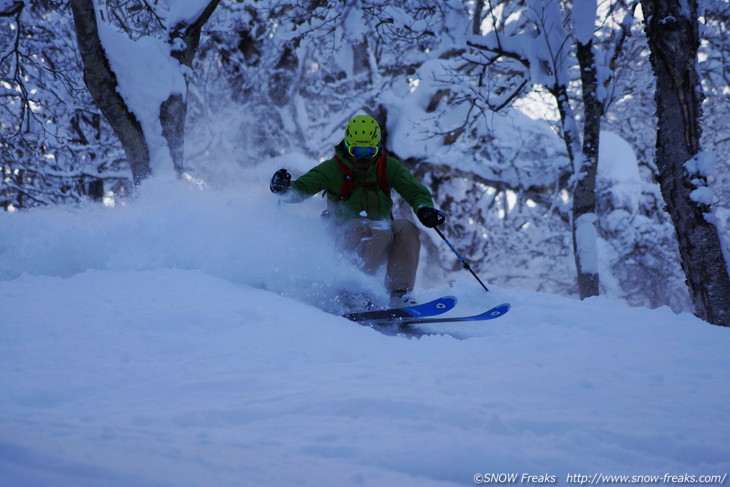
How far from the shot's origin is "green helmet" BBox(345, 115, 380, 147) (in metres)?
4.70

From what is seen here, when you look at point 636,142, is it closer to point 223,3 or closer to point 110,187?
point 223,3

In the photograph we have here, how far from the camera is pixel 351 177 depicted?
4949 mm

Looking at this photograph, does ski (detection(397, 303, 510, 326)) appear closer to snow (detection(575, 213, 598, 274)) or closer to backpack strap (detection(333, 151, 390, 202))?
backpack strap (detection(333, 151, 390, 202))

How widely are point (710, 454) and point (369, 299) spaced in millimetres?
3018

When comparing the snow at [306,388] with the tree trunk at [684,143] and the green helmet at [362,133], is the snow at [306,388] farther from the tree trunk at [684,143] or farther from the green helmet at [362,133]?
the green helmet at [362,133]

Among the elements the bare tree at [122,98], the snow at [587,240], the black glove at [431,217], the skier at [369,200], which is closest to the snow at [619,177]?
the snow at [587,240]

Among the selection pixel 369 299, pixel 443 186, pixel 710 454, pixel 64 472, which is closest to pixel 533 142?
pixel 443 186

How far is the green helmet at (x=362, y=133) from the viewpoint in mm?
4699

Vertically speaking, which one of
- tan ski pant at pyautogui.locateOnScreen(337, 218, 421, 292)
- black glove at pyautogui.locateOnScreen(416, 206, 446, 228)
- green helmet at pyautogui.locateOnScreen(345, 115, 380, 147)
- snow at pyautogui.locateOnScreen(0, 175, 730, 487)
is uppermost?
green helmet at pyautogui.locateOnScreen(345, 115, 380, 147)

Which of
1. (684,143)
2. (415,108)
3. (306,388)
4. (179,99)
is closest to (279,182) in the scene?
(179,99)

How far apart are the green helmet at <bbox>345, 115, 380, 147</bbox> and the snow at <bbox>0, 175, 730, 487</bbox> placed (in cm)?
143

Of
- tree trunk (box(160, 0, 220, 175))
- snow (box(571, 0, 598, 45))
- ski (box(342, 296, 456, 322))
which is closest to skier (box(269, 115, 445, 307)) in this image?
ski (box(342, 296, 456, 322))

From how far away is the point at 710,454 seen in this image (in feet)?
4.98

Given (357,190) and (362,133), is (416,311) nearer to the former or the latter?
(357,190)
